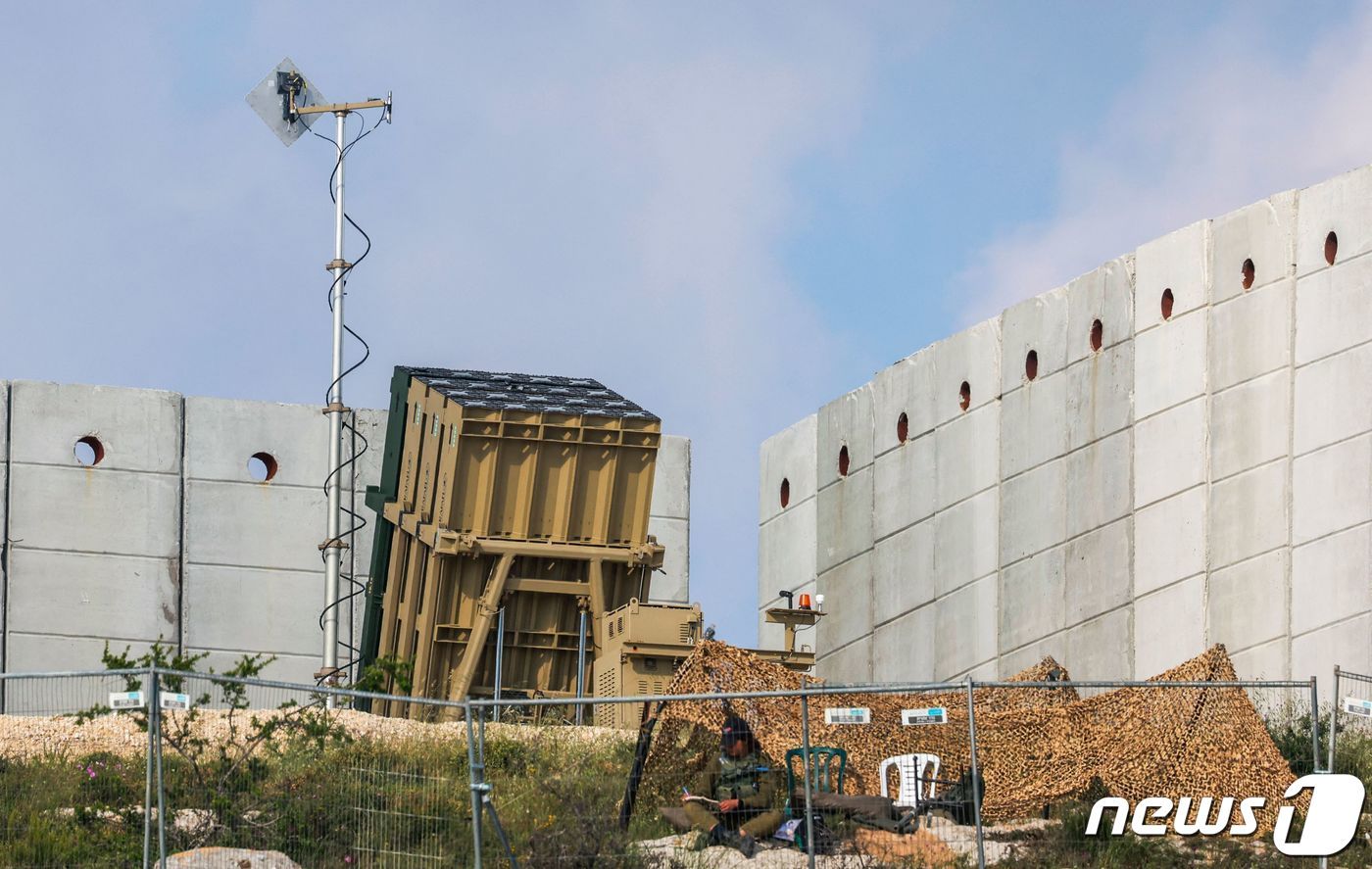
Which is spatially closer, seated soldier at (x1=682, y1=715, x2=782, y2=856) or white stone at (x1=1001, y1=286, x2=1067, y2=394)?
seated soldier at (x1=682, y1=715, x2=782, y2=856)

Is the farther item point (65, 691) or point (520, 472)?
point (65, 691)

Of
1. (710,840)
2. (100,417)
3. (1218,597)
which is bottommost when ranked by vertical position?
(710,840)

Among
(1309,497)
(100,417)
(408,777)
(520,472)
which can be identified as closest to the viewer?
(408,777)

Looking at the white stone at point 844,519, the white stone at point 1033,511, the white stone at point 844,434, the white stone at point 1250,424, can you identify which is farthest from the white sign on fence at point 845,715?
the white stone at point 844,434

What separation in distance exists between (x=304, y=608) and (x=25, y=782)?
16550 mm

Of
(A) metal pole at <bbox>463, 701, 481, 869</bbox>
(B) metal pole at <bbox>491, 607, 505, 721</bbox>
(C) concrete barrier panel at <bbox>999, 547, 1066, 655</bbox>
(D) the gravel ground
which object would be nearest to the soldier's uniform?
(A) metal pole at <bbox>463, 701, 481, 869</bbox>

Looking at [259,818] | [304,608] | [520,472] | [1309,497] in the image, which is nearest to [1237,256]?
[1309,497]

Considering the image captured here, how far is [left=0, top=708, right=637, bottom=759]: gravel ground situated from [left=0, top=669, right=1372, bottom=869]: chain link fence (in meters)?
0.09

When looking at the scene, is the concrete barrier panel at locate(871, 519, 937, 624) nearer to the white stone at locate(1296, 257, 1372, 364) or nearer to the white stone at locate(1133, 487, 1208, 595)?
the white stone at locate(1133, 487, 1208, 595)

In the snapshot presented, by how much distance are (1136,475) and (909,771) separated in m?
12.6

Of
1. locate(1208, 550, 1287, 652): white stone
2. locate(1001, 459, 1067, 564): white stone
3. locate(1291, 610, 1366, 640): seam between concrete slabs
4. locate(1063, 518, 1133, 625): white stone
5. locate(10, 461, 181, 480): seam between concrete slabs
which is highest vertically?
locate(10, 461, 181, 480): seam between concrete slabs

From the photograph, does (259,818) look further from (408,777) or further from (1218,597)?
(1218,597)

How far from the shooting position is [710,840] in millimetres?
14742

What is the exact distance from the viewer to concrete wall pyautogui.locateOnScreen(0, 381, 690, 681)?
31062 millimetres
